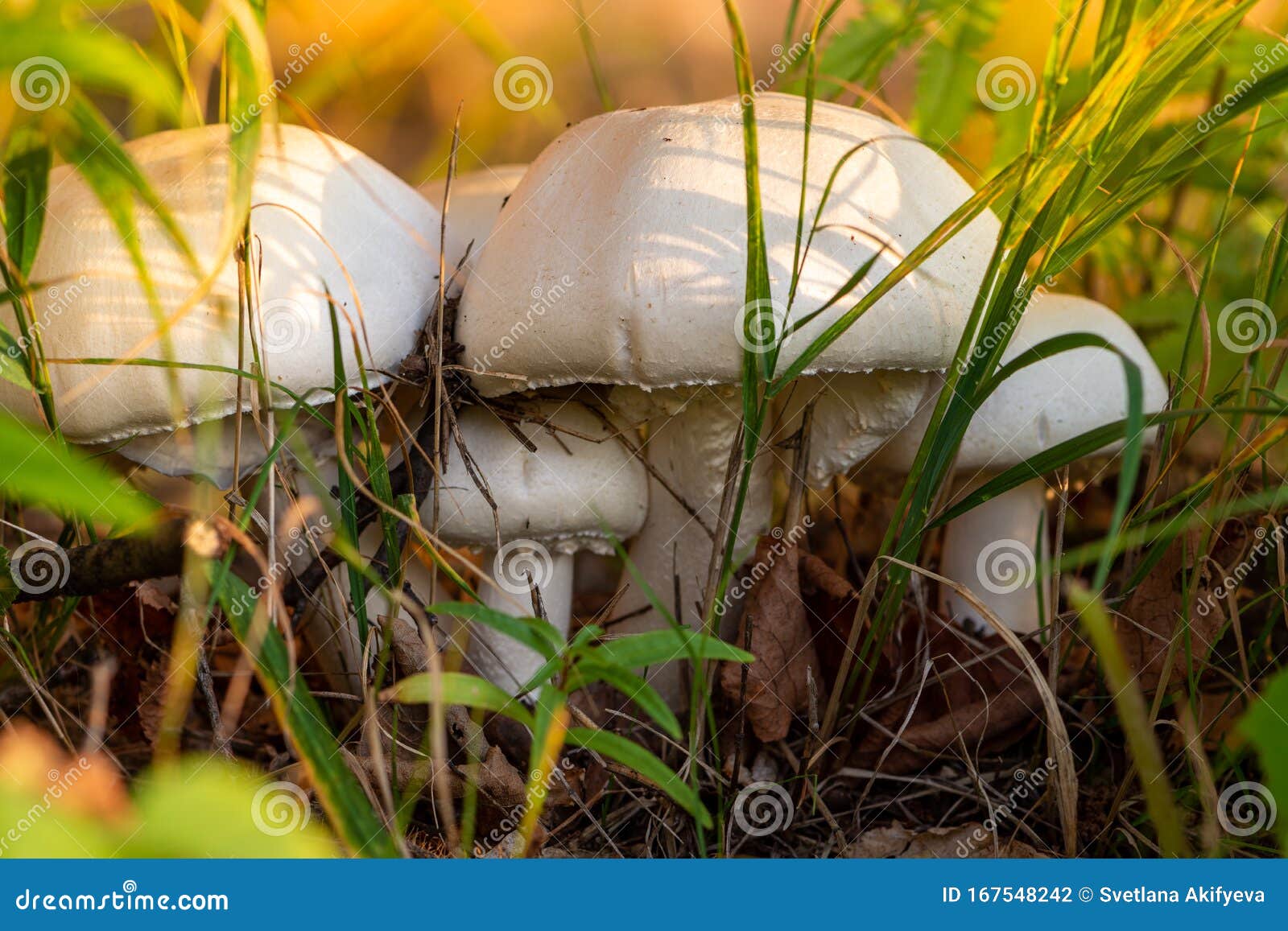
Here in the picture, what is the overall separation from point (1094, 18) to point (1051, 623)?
1994 millimetres

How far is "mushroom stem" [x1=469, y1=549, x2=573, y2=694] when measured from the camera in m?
2.18

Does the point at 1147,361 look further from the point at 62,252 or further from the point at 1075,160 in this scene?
the point at 62,252

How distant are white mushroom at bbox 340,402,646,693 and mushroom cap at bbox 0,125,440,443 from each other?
28cm

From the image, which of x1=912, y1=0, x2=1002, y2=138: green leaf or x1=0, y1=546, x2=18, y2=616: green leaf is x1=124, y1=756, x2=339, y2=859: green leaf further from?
x1=912, y1=0, x2=1002, y2=138: green leaf

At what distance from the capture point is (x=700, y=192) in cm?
163

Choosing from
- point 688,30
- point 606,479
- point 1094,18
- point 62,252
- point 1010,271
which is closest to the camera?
point 1010,271

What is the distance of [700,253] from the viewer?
5.18ft

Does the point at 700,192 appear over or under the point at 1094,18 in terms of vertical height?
under

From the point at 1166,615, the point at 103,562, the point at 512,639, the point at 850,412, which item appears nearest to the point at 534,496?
the point at 512,639

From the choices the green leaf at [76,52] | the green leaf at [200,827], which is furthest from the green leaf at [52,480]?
the green leaf at [76,52]

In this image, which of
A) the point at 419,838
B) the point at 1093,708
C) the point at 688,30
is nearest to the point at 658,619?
the point at 419,838

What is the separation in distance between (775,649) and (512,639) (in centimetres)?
60

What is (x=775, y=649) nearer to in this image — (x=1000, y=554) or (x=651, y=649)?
(x=1000, y=554)

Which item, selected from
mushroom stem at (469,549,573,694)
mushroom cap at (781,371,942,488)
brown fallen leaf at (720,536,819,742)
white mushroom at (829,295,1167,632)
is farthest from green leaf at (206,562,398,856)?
white mushroom at (829,295,1167,632)
